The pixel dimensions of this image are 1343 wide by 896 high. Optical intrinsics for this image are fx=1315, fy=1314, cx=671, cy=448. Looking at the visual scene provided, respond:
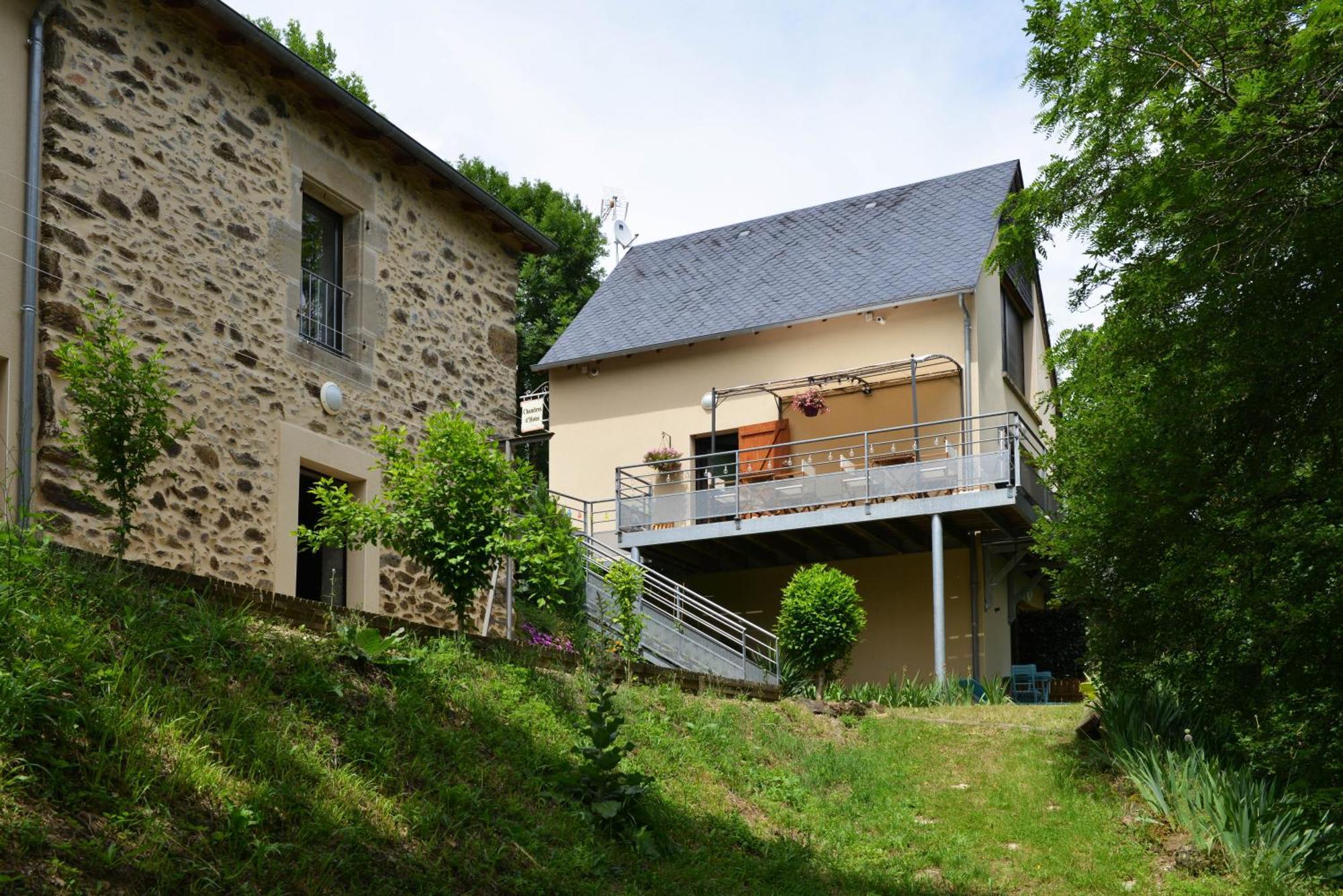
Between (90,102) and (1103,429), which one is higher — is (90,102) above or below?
above

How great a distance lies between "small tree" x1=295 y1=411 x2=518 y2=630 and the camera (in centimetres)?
903

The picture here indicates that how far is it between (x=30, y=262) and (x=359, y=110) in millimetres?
3618

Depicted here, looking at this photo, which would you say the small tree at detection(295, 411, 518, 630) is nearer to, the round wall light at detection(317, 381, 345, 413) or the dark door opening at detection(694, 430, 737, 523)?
the round wall light at detection(317, 381, 345, 413)

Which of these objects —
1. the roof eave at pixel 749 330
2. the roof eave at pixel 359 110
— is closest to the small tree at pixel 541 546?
the roof eave at pixel 359 110

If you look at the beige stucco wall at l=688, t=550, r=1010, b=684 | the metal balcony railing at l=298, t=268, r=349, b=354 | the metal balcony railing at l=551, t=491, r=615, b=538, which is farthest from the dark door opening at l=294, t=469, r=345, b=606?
the beige stucco wall at l=688, t=550, r=1010, b=684

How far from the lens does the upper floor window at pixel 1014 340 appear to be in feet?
69.7

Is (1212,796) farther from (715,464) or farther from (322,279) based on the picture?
(715,464)

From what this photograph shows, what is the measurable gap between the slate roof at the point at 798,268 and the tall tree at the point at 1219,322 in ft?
30.8

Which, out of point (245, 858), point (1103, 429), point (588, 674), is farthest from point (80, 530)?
point (1103, 429)

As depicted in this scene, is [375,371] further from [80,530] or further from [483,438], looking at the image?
[80,530]

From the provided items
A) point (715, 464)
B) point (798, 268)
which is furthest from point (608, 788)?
point (798, 268)

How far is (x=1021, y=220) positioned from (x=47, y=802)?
24.2ft

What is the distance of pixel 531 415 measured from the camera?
84.1 ft

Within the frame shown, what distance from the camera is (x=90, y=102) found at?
8914mm
